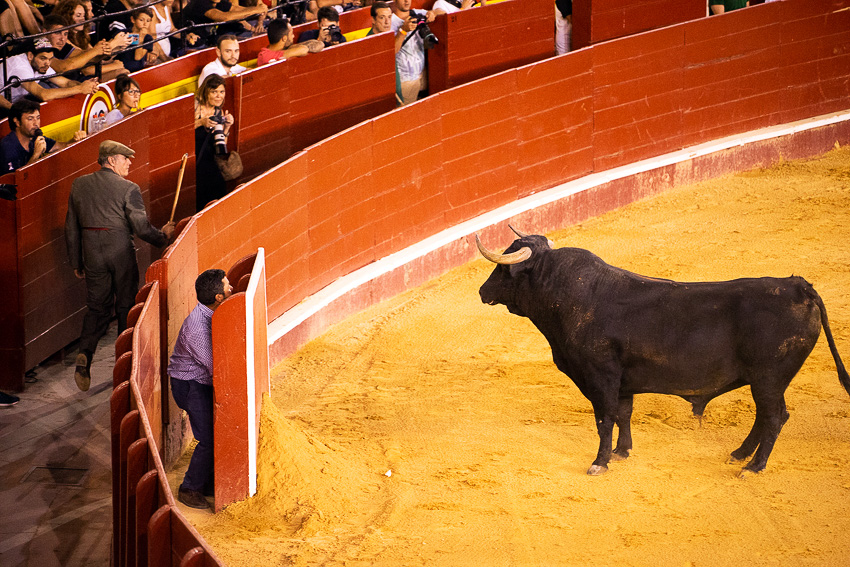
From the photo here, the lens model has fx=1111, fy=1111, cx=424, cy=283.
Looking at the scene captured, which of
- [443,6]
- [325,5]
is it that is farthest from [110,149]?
[325,5]

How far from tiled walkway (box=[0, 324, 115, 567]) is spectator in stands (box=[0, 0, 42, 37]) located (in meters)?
2.92

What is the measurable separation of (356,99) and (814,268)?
458cm

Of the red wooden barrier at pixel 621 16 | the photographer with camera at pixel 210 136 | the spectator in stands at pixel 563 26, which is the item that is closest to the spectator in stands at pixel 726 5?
the red wooden barrier at pixel 621 16

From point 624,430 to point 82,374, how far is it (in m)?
3.76

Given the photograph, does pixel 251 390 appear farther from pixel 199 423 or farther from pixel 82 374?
pixel 82 374

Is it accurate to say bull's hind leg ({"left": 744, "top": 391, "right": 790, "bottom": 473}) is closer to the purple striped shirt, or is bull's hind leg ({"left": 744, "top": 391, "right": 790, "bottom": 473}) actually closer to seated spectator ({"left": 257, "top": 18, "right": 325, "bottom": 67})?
the purple striped shirt

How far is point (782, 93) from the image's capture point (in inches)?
566

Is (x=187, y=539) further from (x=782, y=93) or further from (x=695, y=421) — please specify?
(x=782, y=93)

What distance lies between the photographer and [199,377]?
19.8 ft

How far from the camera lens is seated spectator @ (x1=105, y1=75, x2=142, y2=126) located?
8.96m

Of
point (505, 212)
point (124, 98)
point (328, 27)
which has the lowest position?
point (505, 212)

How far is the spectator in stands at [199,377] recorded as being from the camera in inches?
236

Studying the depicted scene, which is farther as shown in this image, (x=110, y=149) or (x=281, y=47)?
(x=281, y=47)

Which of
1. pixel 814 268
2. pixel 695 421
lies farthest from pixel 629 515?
pixel 814 268
